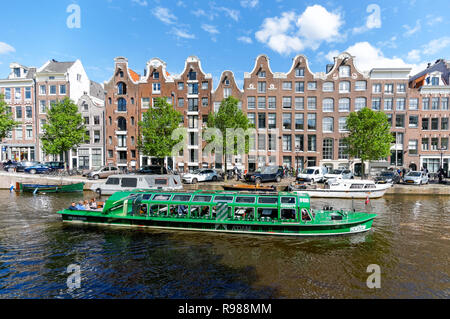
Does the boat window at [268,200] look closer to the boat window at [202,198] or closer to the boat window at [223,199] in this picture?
the boat window at [223,199]

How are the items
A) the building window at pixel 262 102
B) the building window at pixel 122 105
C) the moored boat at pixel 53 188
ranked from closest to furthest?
the moored boat at pixel 53 188 → the building window at pixel 262 102 → the building window at pixel 122 105

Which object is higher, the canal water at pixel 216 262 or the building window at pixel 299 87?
the building window at pixel 299 87

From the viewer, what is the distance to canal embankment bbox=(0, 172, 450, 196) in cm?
3256

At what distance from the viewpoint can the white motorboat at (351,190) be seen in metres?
29.7

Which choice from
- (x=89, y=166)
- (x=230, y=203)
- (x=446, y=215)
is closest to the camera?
(x=230, y=203)

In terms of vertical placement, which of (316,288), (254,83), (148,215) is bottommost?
(316,288)

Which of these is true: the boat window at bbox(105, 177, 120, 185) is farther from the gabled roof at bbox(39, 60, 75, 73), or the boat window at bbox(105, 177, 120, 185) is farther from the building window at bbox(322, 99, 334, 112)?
the building window at bbox(322, 99, 334, 112)

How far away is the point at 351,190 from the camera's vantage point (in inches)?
1168

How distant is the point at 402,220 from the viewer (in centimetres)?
2081

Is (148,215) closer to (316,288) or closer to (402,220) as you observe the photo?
(316,288)

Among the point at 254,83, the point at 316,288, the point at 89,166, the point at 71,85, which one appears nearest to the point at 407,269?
the point at 316,288

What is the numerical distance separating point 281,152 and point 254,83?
13937 millimetres

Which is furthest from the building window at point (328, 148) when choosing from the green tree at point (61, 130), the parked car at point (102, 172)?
the green tree at point (61, 130)

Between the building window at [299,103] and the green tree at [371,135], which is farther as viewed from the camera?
the building window at [299,103]
